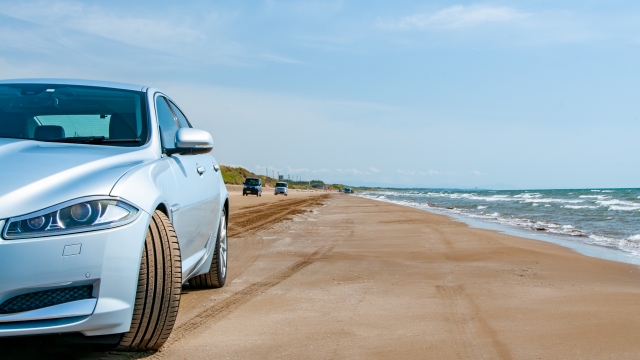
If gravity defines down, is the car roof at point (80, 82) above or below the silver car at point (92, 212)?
above

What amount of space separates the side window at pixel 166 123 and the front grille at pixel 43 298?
158 centimetres

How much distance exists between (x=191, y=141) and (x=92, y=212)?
1.36 metres

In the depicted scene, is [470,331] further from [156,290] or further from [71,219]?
[71,219]

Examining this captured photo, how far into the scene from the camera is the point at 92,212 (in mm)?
2807

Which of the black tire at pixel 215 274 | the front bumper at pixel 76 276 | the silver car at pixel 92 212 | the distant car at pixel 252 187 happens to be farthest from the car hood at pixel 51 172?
the distant car at pixel 252 187

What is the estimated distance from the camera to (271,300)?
16.8 feet

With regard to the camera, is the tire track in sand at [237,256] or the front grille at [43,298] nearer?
the front grille at [43,298]

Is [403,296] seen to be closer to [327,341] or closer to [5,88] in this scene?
[327,341]

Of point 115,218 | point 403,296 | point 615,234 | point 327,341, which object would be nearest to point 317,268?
point 403,296

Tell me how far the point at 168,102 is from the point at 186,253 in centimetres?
152

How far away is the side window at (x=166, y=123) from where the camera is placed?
14.3 feet

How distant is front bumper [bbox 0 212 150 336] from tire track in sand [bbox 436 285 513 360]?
6.13 feet

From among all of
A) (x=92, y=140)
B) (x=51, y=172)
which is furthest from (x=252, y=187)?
(x=51, y=172)

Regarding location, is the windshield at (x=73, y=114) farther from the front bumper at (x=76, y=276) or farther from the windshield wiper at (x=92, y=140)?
the front bumper at (x=76, y=276)
